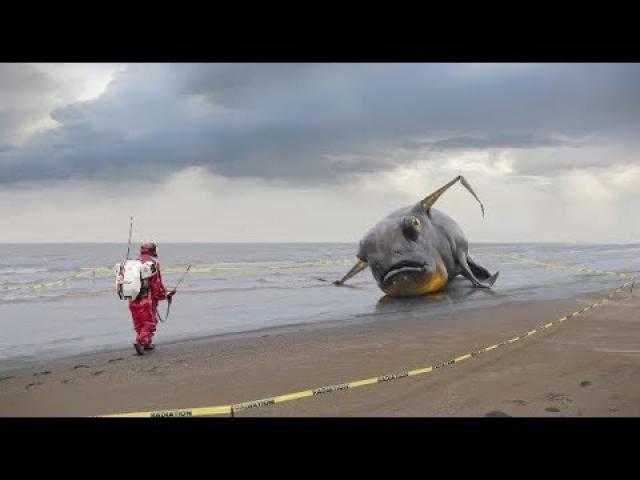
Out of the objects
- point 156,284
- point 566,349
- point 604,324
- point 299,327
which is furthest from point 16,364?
point 604,324

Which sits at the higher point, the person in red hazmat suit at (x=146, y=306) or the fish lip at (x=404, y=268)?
the fish lip at (x=404, y=268)

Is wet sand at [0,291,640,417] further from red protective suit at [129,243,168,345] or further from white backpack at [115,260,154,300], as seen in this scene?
white backpack at [115,260,154,300]

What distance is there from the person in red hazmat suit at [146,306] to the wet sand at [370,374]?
28 cm

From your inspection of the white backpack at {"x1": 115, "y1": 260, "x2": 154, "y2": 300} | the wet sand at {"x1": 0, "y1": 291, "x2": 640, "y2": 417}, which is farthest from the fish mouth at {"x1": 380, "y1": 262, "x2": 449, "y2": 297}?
the white backpack at {"x1": 115, "y1": 260, "x2": 154, "y2": 300}

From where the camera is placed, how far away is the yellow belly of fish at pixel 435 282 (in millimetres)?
13969

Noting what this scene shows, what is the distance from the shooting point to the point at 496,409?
5.09 m

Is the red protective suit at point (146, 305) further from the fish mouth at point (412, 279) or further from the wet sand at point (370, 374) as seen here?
the fish mouth at point (412, 279)

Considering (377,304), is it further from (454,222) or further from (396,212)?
(454,222)

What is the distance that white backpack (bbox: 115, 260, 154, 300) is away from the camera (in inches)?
337

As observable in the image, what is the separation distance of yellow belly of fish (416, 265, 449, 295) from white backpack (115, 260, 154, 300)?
24.0ft

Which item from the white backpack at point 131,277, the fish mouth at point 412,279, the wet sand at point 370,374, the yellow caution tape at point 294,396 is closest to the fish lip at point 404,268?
the fish mouth at point 412,279

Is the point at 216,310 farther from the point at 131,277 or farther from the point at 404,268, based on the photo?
the point at 131,277

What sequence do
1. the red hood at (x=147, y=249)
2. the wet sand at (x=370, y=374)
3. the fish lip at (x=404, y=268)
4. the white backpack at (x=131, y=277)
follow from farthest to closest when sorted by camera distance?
the fish lip at (x=404, y=268), the red hood at (x=147, y=249), the white backpack at (x=131, y=277), the wet sand at (x=370, y=374)

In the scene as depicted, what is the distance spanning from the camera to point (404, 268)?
13.2m
